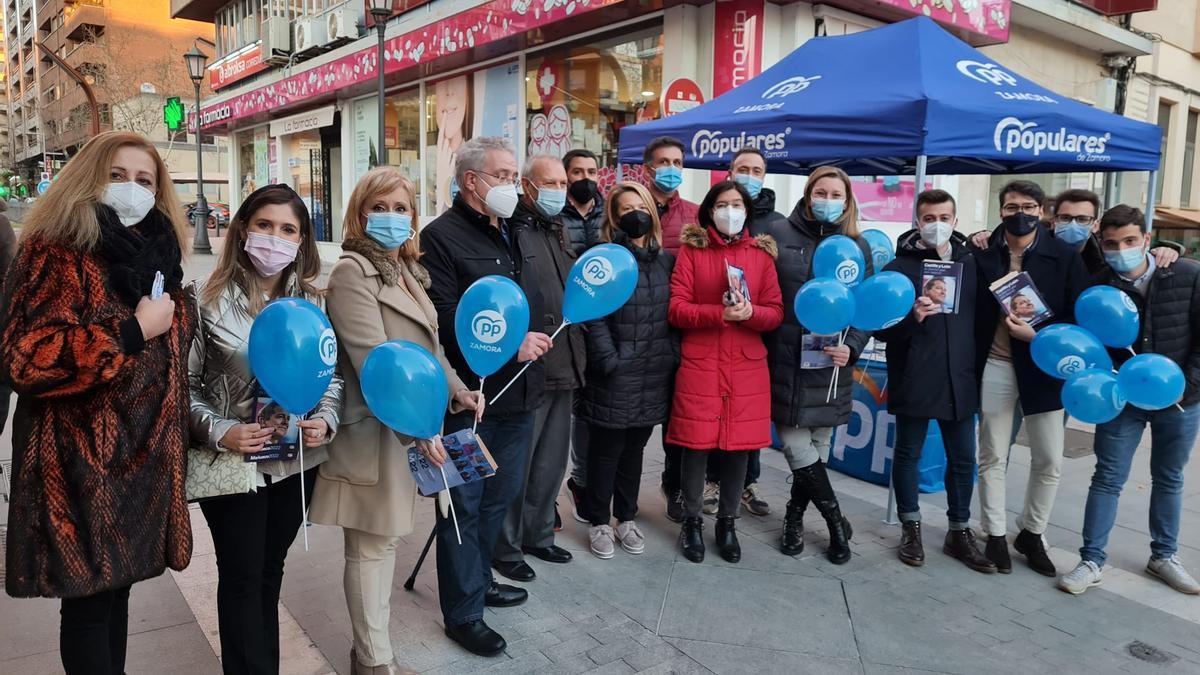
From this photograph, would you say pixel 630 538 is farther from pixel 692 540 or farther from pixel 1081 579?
pixel 1081 579

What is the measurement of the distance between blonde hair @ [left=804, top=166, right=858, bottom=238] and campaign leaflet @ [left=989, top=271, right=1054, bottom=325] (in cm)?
75

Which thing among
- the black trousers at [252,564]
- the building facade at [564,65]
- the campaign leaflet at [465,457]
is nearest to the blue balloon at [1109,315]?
the campaign leaflet at [465,457]

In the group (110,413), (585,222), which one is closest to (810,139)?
(585,222)

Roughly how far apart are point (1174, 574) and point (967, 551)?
0.94 m

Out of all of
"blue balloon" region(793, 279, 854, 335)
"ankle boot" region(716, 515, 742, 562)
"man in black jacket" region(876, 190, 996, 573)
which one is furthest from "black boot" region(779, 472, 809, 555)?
"blue balloon" region(793, 279, 854, 335)

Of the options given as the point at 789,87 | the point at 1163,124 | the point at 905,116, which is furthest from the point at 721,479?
the point at 1163,124

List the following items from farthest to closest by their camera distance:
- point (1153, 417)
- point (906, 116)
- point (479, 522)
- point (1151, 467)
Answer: point (906, 116) → point (1151, 467) → point (1153, 417) → point (479, 522)

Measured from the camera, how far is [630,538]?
4.18 metres

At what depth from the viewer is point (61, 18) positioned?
58844 mm

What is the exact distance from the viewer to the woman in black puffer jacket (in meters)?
3.87

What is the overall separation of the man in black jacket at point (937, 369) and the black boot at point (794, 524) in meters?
0.52

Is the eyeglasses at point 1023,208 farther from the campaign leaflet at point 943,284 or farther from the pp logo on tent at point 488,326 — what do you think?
the pp logo on tent at point 488,326

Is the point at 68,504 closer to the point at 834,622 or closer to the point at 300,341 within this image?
the point at 300,341

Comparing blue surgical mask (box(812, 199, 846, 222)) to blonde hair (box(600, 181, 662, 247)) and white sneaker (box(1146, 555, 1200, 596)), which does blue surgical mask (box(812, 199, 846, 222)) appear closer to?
blonde hair (box(600, 181, 662, 247))
